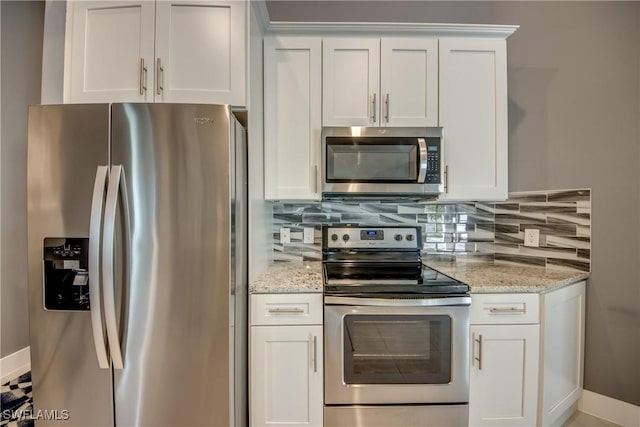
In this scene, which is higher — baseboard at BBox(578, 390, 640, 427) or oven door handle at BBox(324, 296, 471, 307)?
oven door handle at BBox(324, 296, 471, 307)

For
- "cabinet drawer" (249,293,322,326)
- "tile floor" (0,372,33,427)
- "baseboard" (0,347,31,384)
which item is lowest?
"tile floor" (0,372,33,427)

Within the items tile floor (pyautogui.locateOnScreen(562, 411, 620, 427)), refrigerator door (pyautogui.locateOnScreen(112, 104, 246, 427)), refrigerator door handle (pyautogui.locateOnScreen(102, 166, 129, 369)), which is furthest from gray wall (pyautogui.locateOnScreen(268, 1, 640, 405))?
refrigerator door handle (pyautogui.locateOnScreen(102, 166, 129, 369))

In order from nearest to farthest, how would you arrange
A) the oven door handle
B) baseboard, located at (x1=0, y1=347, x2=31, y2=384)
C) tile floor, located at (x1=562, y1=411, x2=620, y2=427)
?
the oven door handle, tile floor, located at (x1=562, y1=411, x2=620, y2=427), baseboard, located at (x1=0, y1=347, x2=31, y2=384)

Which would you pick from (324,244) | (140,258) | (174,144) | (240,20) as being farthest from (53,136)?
(324,244)

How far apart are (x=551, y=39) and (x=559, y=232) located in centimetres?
131

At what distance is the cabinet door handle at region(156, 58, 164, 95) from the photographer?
1.47 metres

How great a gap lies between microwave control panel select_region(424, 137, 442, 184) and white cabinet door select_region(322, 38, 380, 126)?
0.36 metres

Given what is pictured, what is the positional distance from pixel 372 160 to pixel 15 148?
2.62 meters

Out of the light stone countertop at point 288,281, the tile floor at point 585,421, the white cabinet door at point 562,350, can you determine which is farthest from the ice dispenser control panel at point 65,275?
the tile floor at point 585,421

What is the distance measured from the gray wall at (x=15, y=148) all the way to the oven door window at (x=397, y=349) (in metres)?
2.50

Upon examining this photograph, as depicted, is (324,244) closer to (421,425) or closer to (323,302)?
(323,302)

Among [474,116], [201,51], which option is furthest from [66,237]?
[474,116]

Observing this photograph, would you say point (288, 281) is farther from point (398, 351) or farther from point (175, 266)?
point (398, 351)

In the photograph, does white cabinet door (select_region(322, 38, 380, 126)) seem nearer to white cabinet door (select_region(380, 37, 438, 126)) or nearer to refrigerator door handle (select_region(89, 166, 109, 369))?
white cabinet door (select_region(380, 37, 438, 126))
